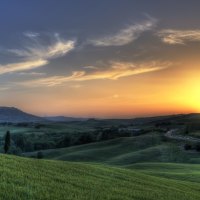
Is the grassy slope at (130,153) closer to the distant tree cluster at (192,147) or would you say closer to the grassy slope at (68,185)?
the distant tree cluster at (192,147)

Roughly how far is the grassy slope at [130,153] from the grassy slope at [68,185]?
309 ft

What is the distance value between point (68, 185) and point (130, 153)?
127932 millimetres

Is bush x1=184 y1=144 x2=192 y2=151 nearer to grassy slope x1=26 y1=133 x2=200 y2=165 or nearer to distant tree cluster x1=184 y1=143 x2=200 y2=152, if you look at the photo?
distant tree cluster x1=184 y1=143 x2=200 y2=152

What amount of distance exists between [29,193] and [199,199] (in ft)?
58.0

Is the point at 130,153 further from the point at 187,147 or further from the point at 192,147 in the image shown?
the point at 192,147

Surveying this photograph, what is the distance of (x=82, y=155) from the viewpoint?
506 ft

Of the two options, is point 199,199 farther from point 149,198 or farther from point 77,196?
point 77,196

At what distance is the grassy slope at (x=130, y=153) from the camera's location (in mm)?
136625

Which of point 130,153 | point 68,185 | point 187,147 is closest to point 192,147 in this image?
point 187,147

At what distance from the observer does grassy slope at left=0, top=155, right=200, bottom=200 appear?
21.5m

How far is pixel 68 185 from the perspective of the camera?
25.4m

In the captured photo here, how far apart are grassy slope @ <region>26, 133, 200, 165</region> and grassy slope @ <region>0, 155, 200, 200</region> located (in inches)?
3712

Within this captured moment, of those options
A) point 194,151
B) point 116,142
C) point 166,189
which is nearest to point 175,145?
point 194,151

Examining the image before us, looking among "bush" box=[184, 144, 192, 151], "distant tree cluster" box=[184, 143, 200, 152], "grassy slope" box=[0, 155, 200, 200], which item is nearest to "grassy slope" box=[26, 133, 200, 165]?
"bush" box=[184, 144, 192, 151]
